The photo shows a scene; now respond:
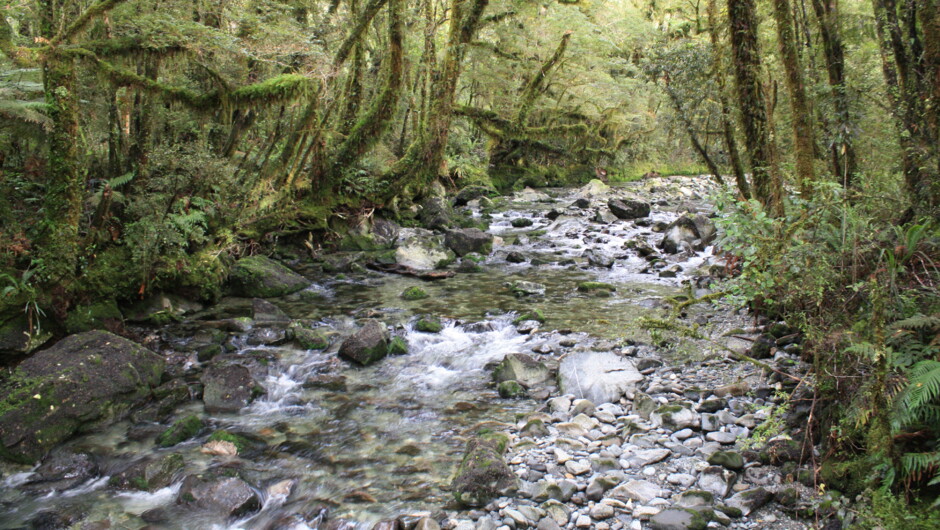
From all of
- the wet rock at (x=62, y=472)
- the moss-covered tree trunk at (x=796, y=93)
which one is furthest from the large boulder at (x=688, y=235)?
the wet rock at (x=62, y=472)

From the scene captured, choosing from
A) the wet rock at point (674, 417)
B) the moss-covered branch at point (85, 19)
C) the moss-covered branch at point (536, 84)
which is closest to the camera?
the wet rock at point (674, 417)

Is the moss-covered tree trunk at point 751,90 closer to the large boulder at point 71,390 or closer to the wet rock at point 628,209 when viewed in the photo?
the large boulder at point 71,390

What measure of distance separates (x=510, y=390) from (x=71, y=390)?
15.4 feet

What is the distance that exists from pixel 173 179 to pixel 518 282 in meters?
6.77

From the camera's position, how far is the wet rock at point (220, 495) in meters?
4.30

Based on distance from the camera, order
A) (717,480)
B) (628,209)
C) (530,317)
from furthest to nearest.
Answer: (628,209) → (530,317) → (717,480)

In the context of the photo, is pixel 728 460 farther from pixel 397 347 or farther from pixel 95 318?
pixel 95 318

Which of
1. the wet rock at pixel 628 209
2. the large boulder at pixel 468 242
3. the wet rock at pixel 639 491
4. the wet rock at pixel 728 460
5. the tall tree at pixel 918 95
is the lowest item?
the wet rock at pixel 639 491

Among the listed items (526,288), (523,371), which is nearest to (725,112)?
(526,288)

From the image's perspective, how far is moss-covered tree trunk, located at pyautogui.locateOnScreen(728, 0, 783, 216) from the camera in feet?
23.3

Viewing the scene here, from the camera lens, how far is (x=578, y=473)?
14.4 feet

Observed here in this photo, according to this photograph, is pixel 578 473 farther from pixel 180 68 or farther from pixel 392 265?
pixel 180 68

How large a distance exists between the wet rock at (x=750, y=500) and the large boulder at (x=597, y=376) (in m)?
1.93

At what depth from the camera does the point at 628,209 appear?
65.5 ft
